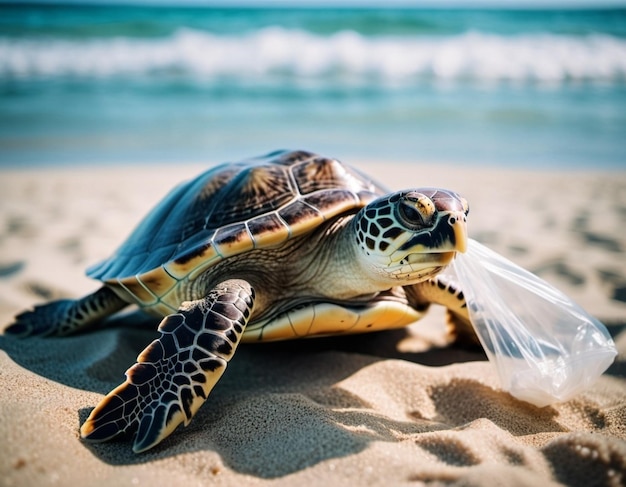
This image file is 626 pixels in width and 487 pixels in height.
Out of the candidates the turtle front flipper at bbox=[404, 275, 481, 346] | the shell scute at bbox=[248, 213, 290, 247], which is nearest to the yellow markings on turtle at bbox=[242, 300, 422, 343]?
the turtle front flipper at bbox=[404, 275, 481, 346]

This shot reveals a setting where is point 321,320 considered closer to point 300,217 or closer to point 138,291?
point 300,217

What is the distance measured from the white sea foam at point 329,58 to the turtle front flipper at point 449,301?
12273 mm

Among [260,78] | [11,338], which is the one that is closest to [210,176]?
[11,338]

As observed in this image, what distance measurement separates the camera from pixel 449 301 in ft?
8.68

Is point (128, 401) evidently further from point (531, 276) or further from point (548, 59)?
point (548, 59)

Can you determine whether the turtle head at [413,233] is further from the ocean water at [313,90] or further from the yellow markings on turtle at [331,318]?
the ocean water at [313,90]

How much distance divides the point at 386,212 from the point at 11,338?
227 centimetres

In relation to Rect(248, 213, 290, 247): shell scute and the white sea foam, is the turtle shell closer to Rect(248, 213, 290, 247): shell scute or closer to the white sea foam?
Rect(248, 213, 290, 247): shell scute

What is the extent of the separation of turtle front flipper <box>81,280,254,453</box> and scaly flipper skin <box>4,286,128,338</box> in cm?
115

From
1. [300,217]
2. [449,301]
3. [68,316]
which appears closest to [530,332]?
[449,301]

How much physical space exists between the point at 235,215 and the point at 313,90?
35.2 feet

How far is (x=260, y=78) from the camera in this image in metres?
14.0

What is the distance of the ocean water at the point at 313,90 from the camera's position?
8070mm

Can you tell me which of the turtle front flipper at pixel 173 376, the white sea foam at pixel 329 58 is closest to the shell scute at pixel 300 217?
the turtle front flipper at pixel 173 376
